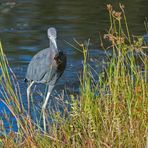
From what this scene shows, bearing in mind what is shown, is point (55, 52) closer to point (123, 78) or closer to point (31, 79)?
point (31, 79)

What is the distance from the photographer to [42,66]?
7.21 meters

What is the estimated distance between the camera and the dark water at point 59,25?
35.3 feet

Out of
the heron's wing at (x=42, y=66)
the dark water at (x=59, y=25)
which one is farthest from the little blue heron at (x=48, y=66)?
the dark water at (x=59, y=25)

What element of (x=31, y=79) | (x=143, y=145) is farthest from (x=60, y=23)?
(x=143, y=145)

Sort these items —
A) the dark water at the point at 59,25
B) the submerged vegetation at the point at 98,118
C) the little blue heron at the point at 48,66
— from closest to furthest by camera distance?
the submerged vegetation at the point at 98,118, the little blue heron at the point at 48,66, the dark water at the point at 59,25

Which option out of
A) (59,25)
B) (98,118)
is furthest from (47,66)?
(59,25)

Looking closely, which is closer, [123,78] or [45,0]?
[123,78]

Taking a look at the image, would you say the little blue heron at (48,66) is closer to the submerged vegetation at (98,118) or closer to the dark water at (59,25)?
the submerged vegetation at (98,118)

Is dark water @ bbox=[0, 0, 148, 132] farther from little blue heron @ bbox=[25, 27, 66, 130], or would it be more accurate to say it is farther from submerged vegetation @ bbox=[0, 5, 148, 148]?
submerged vegetation @ bbox=[0, 5, 148, 148]

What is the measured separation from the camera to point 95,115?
17.8 feet

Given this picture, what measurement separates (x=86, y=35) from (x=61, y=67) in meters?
5.57

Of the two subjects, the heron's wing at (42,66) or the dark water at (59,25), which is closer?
the heron's wing at (42,66)

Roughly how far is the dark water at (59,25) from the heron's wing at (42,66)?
4.56 ft

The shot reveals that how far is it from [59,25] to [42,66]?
21.0ft
